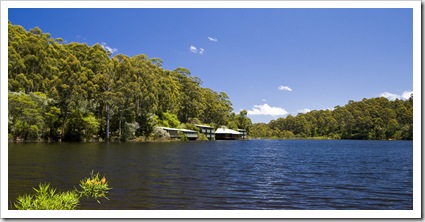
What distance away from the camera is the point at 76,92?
45781 mm

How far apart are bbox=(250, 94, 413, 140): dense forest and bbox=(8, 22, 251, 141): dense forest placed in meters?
57.1

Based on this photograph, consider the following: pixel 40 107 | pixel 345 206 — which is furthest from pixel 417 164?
pixel 40 107

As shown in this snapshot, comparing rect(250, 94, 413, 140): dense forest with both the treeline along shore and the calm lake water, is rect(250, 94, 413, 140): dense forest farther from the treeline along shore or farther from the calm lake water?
the calm lake water

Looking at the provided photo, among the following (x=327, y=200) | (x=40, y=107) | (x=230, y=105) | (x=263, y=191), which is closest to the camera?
(x=327, y=200)

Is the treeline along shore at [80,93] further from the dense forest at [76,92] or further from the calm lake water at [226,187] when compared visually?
the calm lake water at [226,187]

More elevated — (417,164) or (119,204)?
(417,164)

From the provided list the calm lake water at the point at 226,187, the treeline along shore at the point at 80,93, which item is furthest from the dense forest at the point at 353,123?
the calm lake water at the point at 226,187

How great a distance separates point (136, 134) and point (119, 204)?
154ft

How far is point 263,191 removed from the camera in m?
12.1

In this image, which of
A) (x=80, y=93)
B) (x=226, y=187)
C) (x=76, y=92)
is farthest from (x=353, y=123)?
(x=226, y=187)

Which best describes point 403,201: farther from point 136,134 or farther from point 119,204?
point 136,134

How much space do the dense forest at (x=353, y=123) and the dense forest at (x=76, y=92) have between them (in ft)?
187

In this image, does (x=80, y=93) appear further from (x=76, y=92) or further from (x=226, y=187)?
(x=226, y=187)

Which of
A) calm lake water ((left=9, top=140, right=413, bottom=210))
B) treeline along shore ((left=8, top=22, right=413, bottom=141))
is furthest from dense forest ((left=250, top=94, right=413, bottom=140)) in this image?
calm lake water ((left=9, top=140, right=413, bottom=210))
